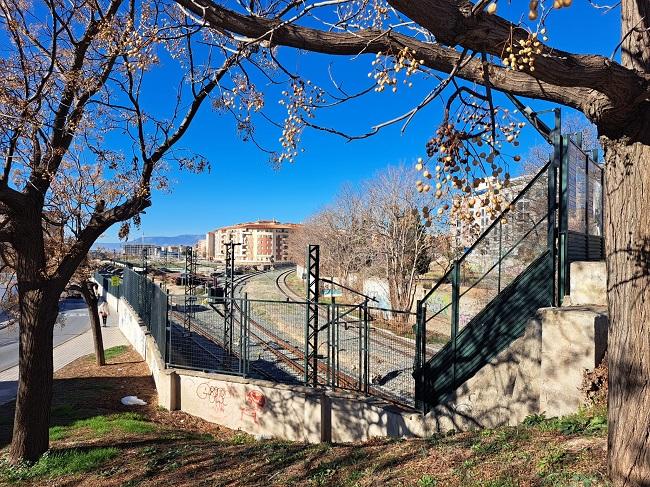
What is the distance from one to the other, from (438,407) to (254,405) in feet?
16.6

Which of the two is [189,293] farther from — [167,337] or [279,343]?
[167,337]

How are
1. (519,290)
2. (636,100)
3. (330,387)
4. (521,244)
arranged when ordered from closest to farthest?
1. (636,100)
2. (519,290)
3. (521,244)
4. (330,387)

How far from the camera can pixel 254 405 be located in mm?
10648

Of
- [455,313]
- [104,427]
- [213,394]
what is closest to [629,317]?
[455,313]

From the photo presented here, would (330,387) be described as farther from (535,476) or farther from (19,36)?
(19,36)

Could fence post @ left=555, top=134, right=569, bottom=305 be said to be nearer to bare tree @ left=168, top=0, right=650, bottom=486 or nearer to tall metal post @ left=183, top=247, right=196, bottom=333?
bare tree @ left=168, top=0, right=650, bottom=486

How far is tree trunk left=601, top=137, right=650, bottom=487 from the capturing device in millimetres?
3119

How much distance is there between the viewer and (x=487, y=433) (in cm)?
510

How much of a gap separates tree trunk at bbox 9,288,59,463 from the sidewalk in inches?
446

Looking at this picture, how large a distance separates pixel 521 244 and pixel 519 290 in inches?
38.5

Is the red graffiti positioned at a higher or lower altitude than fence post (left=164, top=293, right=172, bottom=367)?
lower

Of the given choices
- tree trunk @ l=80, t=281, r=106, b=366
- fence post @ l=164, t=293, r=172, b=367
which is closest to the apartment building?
tree trunk @ l=80, t=281, r=106, b=366

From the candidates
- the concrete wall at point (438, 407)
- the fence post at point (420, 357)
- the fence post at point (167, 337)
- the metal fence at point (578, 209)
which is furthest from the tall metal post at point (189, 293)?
the metal fence at point (578, 209)

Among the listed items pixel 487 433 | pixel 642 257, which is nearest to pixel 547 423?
pixel 487 433
